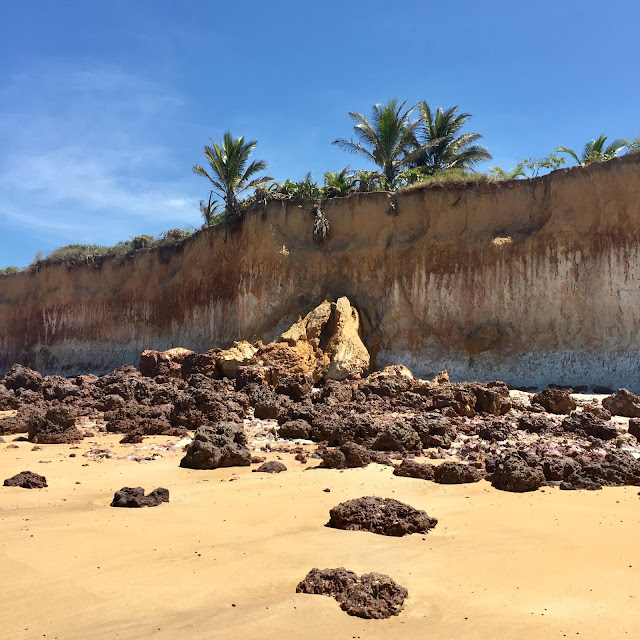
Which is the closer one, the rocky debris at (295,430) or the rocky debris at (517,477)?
the rocky debris at (517,477)

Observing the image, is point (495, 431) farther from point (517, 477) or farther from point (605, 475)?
point (517, 477)

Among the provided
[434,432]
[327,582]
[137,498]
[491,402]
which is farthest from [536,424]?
[327,582]

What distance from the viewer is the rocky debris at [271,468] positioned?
7270 mm

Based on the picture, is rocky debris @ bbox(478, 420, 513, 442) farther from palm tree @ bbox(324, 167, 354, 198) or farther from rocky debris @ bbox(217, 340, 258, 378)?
palm tree @ bbox(324, 167, 354, 198)

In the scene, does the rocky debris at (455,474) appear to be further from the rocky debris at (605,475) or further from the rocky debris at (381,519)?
the rocky debris at (381,519)

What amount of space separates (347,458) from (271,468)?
926 millimetres

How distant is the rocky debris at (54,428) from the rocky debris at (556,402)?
27.3 feet

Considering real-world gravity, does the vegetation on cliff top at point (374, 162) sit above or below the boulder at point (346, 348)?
above

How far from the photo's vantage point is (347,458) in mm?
7484

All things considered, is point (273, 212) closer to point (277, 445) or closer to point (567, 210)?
point (567, 210)

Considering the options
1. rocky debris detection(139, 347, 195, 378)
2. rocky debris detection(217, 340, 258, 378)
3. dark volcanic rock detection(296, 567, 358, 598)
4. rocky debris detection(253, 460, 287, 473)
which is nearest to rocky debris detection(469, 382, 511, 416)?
rocky debris detection(253, 460, 287, 473)

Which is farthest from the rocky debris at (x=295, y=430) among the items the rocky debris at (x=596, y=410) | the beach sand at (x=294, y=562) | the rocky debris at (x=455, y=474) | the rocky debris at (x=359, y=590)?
the rocky debris at (x=359, y=590)

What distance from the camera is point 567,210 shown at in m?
18.2

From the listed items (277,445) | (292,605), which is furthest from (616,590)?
(277,445)
